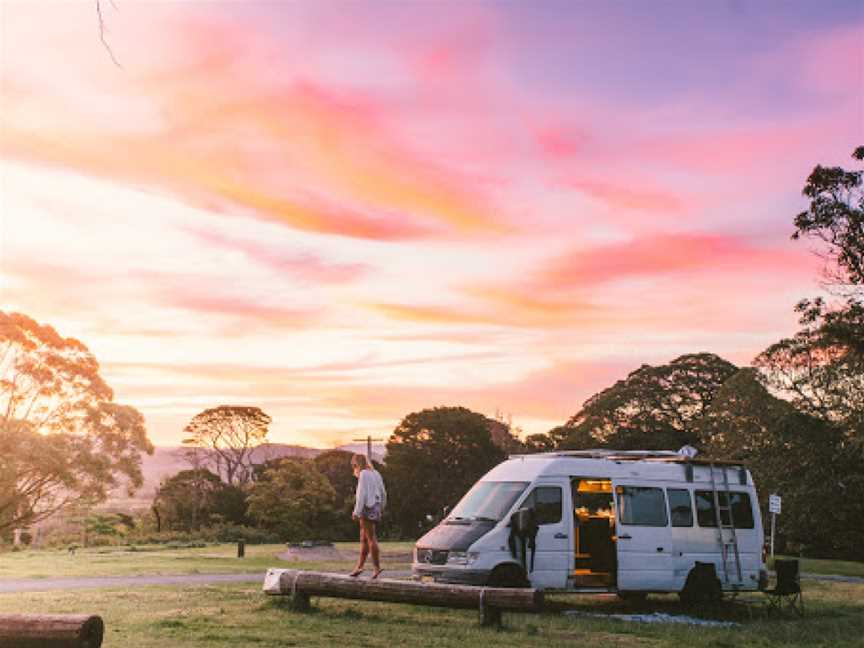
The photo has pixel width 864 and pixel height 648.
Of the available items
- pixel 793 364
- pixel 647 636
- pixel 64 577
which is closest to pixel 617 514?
pixel 647 636

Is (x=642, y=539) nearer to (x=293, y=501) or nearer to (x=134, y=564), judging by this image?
(x=134, y=564)

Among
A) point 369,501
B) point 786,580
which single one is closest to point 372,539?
point 369,501

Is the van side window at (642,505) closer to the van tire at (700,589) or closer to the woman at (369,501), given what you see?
the van tire at (700,589)

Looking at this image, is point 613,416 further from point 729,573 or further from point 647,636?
point 647,636

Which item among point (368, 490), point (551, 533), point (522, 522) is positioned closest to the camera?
point (368, 490)

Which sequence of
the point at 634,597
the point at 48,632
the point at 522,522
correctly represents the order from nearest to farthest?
the point at 48,632 → the point at 522,522 → the point at 634,597

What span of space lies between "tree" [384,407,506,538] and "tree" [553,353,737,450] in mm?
5820

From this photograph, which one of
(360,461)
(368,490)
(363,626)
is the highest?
(360,461)

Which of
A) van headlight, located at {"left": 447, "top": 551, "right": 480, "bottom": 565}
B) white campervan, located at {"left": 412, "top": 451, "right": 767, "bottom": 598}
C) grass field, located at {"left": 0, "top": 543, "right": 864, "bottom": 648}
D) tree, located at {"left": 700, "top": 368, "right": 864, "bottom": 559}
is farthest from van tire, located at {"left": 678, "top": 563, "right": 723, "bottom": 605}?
tree, located at {"left": 700, "top": 368, "right": 864, "bottom": 559}

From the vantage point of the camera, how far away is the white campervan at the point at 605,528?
51.6 ft

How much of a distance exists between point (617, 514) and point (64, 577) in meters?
13.4

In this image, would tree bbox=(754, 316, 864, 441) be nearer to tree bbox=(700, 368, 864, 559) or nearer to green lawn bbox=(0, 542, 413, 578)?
tree bbox=(700, 368, 864, 559)

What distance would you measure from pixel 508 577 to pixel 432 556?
1.29 metres

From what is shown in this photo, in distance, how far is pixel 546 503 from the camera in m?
16.4
